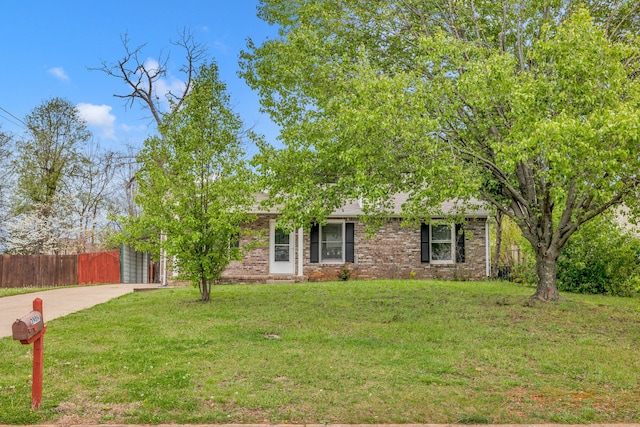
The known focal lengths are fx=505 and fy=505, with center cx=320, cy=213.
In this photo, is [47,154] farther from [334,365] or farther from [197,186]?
[334,365]

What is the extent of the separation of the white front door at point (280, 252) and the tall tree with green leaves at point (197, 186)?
7068 millimetres

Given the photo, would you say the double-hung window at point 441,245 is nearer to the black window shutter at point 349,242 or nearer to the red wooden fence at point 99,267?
the black window shutter at point 349,242

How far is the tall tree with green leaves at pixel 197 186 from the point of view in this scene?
10969mm

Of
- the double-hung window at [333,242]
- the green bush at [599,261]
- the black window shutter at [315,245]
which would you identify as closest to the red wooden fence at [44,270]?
the black window shutter at [315,245]

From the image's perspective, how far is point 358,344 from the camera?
7.16 meters

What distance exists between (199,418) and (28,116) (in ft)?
91.1

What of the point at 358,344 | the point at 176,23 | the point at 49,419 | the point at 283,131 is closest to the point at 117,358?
the point at 49,419

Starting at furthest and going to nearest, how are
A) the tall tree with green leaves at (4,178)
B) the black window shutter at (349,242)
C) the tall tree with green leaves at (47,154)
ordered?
the tall tree with green leaves at (47,154), the tall tree with green leaves at (4,178), the black window shutter at (349,242)

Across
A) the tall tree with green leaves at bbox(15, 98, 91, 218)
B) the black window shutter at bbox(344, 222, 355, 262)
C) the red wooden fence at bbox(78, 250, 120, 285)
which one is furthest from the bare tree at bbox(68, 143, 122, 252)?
the black window shutter at bbox(344, 222, 355, 262)

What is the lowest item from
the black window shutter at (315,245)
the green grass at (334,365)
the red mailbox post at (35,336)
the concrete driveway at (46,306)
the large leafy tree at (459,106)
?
the concrete driveway at (46,306)

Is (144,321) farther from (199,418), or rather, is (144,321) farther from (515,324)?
(515,324)

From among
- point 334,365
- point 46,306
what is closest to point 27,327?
point 334,365

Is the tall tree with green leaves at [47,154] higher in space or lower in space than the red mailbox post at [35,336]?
higher

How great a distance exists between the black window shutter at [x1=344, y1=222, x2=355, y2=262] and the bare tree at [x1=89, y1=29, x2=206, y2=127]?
1013cm
